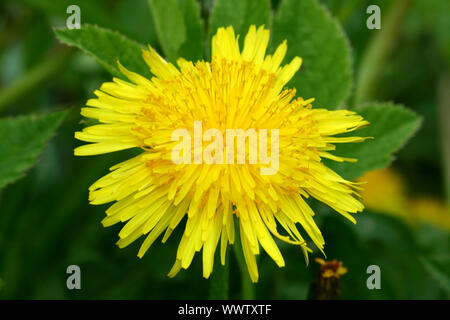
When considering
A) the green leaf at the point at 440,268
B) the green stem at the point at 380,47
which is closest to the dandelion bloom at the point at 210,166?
the green leaf at the point at 440,268

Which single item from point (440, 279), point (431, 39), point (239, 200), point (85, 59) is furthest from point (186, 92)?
point (431, 39)

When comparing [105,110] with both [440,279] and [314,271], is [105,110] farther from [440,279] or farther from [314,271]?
[440,279]

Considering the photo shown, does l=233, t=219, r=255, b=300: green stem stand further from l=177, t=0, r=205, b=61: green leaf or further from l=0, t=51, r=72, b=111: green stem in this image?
l=0, t=51, r=72, b=111: green stem

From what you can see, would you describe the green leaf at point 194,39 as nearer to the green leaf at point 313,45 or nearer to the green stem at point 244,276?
the green leaf at point 313,45

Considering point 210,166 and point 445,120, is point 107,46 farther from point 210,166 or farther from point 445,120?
point 445,120

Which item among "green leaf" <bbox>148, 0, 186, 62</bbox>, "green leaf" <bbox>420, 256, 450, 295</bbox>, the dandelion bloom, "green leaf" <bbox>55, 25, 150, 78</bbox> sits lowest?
"green leaf" <bbox>420, 256, 450, 295</bbox>

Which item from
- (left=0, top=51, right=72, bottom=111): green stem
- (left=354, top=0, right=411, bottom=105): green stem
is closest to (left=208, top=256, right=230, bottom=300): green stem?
(left=354, top=0, right=411, bottom=105): green stem
